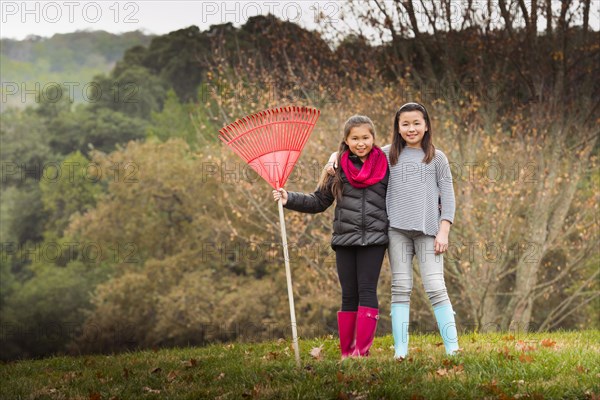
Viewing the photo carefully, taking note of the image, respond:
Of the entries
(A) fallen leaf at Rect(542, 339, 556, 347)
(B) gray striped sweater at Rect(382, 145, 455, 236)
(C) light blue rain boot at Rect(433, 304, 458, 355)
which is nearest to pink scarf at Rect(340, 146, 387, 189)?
(B) gray striped sweater at Rect(382, 145, 455, 236)

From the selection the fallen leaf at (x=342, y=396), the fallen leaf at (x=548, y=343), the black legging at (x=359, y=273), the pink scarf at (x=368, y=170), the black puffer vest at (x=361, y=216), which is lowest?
the fallen leaf at (x=548, y=343)

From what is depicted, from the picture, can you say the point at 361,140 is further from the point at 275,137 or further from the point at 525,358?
the point at 525,358

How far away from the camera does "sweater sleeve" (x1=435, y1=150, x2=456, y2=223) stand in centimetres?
553

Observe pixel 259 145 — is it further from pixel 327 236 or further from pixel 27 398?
pixel 327 236

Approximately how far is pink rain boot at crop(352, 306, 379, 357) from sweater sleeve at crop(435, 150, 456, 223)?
2.78 ft

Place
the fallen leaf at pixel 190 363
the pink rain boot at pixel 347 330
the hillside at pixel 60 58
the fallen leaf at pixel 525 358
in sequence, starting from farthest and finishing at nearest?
the hillside at pixel 60 58, the fallen leaf at pixel 190 363, the pink rain boot at pixel 347 330, the fallen leaf at pixel 525 358

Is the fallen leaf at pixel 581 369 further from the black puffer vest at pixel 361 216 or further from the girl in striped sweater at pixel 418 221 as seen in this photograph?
the black puffer vest at pixel 361 216

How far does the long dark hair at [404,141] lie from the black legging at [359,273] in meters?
0.68

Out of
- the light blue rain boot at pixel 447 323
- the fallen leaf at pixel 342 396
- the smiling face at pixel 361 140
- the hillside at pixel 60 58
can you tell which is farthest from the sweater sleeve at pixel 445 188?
the hillside at pixel 60 58

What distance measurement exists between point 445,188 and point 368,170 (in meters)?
0.57

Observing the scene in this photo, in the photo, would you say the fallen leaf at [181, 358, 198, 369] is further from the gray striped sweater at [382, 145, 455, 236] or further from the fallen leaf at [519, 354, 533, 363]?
the fallen leaf at [519, 354, 533, 363]

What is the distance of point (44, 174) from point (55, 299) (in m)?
8.92

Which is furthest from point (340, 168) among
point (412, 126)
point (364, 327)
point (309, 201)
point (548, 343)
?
point (548, 343)

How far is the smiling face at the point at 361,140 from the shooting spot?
556 cm
